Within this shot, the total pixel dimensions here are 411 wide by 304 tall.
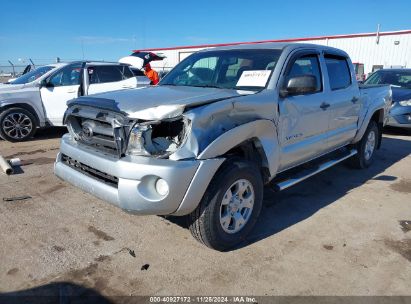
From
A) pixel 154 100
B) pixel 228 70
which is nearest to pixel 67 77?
pixel 228 70

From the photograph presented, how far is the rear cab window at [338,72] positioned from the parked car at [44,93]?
5.42 m

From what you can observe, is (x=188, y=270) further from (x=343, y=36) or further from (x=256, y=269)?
(x=343, y=36)

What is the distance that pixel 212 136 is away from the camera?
2.99m

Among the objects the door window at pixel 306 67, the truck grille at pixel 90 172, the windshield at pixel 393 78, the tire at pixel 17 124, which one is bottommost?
the tire at pixel 17 124

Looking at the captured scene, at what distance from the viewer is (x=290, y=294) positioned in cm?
282

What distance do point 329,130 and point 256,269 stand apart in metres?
2.37

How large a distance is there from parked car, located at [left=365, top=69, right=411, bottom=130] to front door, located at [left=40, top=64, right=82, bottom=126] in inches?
302

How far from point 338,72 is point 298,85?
173 centimetres

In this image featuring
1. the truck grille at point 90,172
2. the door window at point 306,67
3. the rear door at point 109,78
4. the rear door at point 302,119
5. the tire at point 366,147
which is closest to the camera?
the truck grille at point 90,172

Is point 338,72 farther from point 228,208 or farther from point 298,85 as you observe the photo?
point 228,208

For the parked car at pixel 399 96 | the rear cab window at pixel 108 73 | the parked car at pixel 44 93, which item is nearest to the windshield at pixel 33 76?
the parked car at pixel 44 93

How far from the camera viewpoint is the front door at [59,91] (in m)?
8.01

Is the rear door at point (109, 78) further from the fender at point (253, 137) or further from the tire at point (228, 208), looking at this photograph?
the tire at point (228, 208)

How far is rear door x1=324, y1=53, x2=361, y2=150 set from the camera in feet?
15.6
